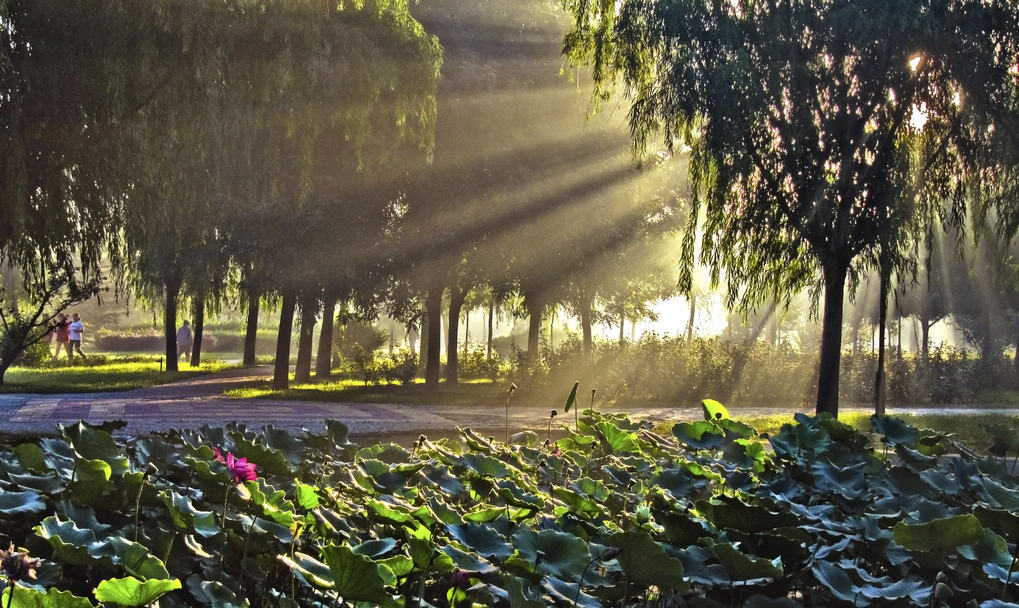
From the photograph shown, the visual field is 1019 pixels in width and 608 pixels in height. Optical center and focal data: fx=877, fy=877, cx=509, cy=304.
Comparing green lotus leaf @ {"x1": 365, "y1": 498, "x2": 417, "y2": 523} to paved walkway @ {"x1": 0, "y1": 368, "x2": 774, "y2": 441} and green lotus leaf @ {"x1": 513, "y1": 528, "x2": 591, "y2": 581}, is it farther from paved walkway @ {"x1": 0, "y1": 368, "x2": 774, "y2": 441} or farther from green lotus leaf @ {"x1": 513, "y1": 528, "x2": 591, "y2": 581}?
paved walkway @ {"x1": 0, "y1": 368, "x2": 774, "y2": 441}

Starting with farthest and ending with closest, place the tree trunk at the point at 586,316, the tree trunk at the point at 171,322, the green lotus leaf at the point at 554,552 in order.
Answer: the tree trunk at the point at 171,322
the tree trunk at the point at 586,316
the green lotus leaf at the point at 554,552

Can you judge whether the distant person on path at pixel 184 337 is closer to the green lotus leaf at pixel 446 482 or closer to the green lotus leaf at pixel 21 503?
the green lotus leaf at pixel 446 482

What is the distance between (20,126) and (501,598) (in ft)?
19.4

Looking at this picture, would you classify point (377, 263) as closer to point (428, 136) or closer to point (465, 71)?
point (465, 71)

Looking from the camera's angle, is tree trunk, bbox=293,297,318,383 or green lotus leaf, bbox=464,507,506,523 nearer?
green lotus leaf, bbox=464,507,506,523

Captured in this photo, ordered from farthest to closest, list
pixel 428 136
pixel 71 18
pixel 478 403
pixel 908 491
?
pixel 478 403
pixel 428 136
pixel 71 18
pixel 908 491

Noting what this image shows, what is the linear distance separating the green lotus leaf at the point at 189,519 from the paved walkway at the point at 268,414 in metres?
5.78

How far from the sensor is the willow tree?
30.3ft

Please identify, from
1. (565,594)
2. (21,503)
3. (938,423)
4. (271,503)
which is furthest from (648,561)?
(938,423)

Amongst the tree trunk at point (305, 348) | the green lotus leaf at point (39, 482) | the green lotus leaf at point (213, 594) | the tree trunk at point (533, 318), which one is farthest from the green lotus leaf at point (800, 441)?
the tree trunk at point (305, 348)

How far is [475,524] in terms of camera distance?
1906mm

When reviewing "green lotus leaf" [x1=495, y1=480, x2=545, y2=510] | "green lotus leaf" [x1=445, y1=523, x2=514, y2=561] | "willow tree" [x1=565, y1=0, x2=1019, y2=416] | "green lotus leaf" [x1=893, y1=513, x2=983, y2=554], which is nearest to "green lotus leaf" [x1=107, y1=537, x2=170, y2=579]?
"green lotus leaf" [x1=445, y1=523, x2=514, y2=561]

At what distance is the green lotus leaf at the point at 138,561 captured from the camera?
1.41 m

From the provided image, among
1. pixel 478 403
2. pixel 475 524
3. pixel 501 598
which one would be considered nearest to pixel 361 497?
pixel 475 524
